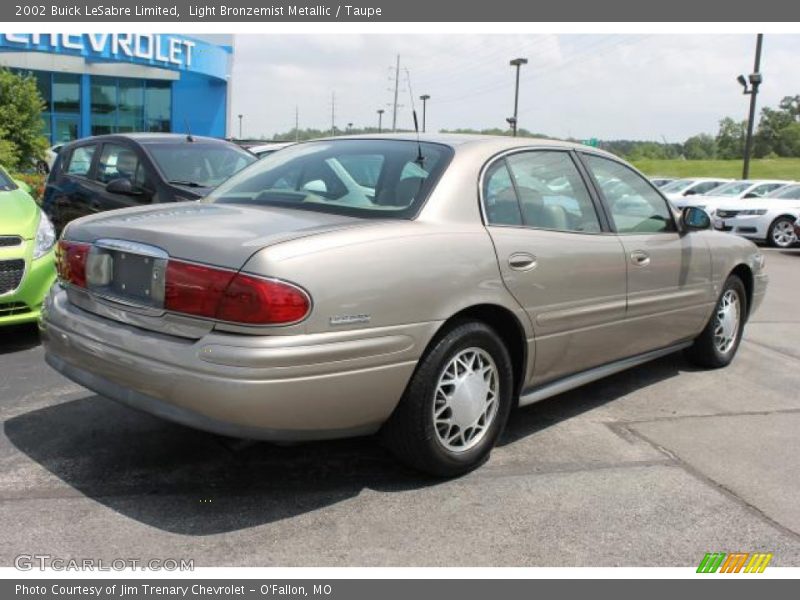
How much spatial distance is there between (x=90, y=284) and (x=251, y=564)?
4.73 feet

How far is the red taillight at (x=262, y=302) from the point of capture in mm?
2809

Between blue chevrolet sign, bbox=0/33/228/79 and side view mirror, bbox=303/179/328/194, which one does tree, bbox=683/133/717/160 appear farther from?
side view mirror, bbox=303/179/328/194

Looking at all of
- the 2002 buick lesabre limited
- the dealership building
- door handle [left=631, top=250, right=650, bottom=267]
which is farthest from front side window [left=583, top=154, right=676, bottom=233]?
the dealership building

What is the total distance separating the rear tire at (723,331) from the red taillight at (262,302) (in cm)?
362

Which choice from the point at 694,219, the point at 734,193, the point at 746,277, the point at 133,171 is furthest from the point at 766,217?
the point at 133,171

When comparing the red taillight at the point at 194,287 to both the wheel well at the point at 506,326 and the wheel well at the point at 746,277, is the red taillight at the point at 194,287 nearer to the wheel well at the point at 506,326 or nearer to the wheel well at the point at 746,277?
the wheel well at the point at 506,326

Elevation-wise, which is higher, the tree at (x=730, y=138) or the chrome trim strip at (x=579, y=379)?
the tree at (x=730, y=138)

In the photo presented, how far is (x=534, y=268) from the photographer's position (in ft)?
12.3

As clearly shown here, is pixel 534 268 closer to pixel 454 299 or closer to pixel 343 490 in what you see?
pixel 454 299

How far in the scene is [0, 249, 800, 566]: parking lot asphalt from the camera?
2.90 metres

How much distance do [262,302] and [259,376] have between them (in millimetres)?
269

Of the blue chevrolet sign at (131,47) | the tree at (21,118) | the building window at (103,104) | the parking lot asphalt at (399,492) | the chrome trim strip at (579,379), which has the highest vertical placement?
the blue chevrolet sign at (131,47)

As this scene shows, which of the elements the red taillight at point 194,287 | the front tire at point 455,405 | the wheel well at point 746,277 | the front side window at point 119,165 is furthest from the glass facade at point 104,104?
the front tire at point 455,405

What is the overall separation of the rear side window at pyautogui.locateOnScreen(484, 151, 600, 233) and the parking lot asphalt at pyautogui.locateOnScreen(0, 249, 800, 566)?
1.16 metres
